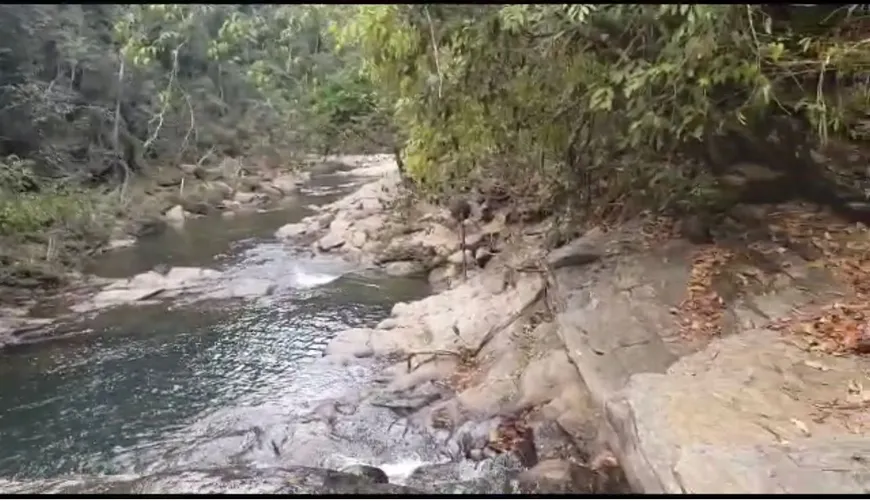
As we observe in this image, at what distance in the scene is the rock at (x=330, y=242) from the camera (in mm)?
12492

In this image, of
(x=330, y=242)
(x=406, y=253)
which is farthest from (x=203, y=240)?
(x=406, y=253)

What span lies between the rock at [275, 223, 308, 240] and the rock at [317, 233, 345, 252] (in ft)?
3.39

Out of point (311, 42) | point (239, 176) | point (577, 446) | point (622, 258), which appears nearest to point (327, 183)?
point (239, 176)

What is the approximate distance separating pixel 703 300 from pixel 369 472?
8.33 ft

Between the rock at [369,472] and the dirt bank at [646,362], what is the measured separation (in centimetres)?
71

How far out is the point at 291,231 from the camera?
14023 mm

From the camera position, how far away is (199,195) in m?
17.0

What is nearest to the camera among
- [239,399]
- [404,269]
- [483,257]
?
[239,399]

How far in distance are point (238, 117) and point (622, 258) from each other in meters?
17.3

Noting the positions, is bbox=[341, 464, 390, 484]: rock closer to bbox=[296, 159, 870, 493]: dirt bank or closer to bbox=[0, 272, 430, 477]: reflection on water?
bbox=[296, 159, 870, 493]: dirt bank

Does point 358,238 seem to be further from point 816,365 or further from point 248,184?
point 816,365

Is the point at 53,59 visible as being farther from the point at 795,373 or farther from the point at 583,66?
the point at 795,373

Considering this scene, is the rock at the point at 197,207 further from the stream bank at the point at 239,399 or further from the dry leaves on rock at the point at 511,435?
the dry leaves on rock at the point at 511,435

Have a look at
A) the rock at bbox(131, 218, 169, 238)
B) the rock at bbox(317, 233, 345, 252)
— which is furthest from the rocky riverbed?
the rock at bbox(131, 218, 169, 238)
